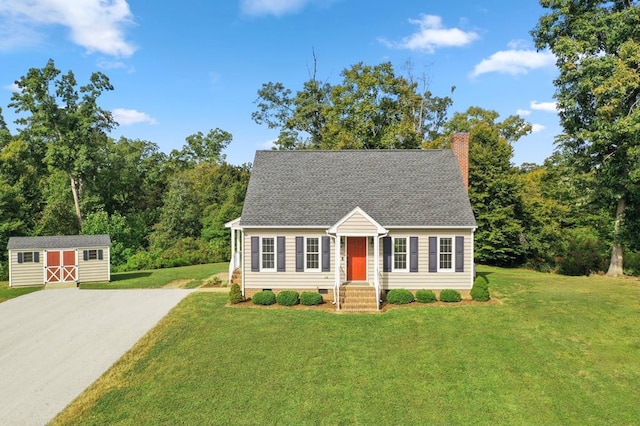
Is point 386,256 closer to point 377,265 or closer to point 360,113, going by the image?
point 377,265

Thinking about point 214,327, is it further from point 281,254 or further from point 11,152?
point 11,152

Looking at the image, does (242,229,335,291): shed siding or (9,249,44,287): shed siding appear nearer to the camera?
(242,229,335,291): shed siding

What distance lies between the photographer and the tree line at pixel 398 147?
74.3 ft

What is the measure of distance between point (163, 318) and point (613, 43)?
87.0 ft

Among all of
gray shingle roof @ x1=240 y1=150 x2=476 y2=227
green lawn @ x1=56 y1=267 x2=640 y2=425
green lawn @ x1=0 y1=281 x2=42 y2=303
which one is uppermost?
gray shingle roof @ x1=240 y1=150 x2=476 y2=227

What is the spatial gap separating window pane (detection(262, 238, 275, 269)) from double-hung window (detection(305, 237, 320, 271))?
1585mm

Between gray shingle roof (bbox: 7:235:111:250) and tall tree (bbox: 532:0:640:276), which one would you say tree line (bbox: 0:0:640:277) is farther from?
gray shingle roof (bbox: 7:235:111:250)

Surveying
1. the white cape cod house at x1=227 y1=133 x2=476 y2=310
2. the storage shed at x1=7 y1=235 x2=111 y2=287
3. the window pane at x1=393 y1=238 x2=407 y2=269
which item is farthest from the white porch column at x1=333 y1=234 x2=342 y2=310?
the storage shed at x1=7 y1=235 x2=111 y2=287

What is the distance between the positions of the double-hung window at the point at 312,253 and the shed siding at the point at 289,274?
8.5 inches

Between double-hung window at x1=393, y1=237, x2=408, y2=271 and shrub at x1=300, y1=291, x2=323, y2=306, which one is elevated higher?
double-hung window at x1=393, y1=237, x2=408, y2=271

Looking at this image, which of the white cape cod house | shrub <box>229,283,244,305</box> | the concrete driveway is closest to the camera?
the concrete driveway

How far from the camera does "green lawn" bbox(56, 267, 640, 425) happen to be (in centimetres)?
952

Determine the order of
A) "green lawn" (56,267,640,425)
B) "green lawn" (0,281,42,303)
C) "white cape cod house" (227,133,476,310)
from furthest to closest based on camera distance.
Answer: "green lawn" (0,281,42,303) → "white cape cod house" (227,133,476,310) → "green lawn" (56,267,640,425)

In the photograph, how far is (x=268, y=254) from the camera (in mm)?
18797
